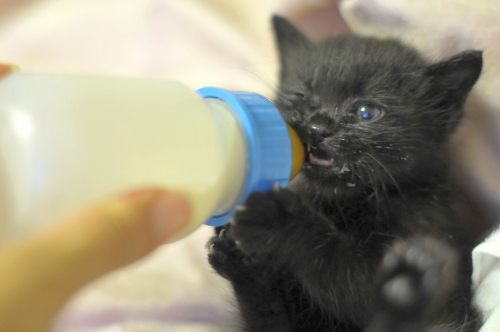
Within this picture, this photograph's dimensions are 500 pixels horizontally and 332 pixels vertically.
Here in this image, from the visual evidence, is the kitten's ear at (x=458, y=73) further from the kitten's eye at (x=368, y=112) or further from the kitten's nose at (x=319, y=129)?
the kitten's nose at (x=319, y=129)

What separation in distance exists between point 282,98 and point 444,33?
16.4 inches

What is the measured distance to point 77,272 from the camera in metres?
0.44

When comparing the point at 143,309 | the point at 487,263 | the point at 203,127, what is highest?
the point at 203,127

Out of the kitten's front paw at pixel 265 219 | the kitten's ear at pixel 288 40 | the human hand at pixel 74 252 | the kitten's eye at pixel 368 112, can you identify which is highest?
the kitten's ear at pixel 288 40

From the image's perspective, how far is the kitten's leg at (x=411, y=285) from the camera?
0.64 m

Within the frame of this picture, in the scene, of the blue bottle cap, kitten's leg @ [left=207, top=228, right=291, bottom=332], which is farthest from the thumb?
kitten's leg @ [left=207, top=228, right=291, bottom=332]

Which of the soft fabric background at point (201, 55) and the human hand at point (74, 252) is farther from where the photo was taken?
the soft fabric background at point (201, 55)

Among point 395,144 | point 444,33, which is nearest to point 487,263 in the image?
point 395,144

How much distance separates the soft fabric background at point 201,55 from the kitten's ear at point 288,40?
0.09m

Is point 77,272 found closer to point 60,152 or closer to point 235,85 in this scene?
point 60,152

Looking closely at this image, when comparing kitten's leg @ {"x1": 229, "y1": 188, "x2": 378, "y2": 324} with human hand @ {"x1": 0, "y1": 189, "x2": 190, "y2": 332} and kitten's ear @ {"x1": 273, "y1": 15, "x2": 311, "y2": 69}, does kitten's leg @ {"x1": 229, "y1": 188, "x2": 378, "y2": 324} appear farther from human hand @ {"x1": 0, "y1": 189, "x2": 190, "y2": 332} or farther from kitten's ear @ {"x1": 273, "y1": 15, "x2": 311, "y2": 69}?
kitten's ear @ {"x1": 273, "y1": 15, "x2": 311, "y2": 69}

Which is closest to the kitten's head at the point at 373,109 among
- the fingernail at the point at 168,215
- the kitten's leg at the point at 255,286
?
the kitten's leg at the point at 255,286

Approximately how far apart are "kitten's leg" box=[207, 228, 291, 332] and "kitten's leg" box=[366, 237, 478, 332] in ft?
0.82

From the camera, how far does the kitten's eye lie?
831mm
